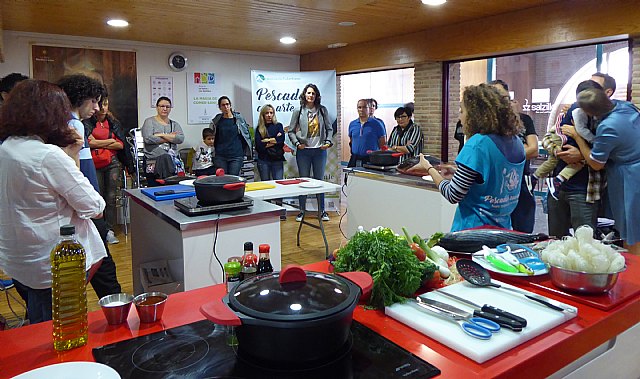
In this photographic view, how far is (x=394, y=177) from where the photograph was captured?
410 centimetres

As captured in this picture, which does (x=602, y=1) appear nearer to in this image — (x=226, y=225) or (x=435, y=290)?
(x=226, y=225)

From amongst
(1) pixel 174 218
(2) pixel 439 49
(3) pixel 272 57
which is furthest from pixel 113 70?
(1) pixel 174 218

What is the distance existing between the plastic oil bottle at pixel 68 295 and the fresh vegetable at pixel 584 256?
1.22 meters

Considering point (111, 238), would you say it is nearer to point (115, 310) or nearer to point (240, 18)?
point (240, 18)

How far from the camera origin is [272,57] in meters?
8.04

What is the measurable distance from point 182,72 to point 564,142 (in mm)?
5444

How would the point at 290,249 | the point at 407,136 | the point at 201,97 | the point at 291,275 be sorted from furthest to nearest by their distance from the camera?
1. the point at 201,97
2. the point at 407,136
3. the point at 290,249
4. the point at 291,275

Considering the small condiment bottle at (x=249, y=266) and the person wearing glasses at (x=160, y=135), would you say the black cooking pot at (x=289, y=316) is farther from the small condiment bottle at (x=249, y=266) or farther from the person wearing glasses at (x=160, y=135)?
the person wearing glasses at (x=160, y=135)

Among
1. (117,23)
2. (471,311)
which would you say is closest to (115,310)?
(471,311)

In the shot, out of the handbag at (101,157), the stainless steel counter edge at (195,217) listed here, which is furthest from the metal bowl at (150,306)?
the handbag at (101,157)

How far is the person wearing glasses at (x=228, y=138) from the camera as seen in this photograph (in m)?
6.48

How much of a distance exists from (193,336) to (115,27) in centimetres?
547

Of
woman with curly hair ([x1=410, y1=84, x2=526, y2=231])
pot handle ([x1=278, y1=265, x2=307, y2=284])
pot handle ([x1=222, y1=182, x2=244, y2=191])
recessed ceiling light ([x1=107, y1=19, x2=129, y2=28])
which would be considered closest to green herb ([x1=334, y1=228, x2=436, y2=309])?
pot handle ([x1=278, y1=265, x2=307, y2=284])

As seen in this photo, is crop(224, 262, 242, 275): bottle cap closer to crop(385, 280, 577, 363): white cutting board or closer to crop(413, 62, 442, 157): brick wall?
crop(385, 280, 577, 363): white cutting board
